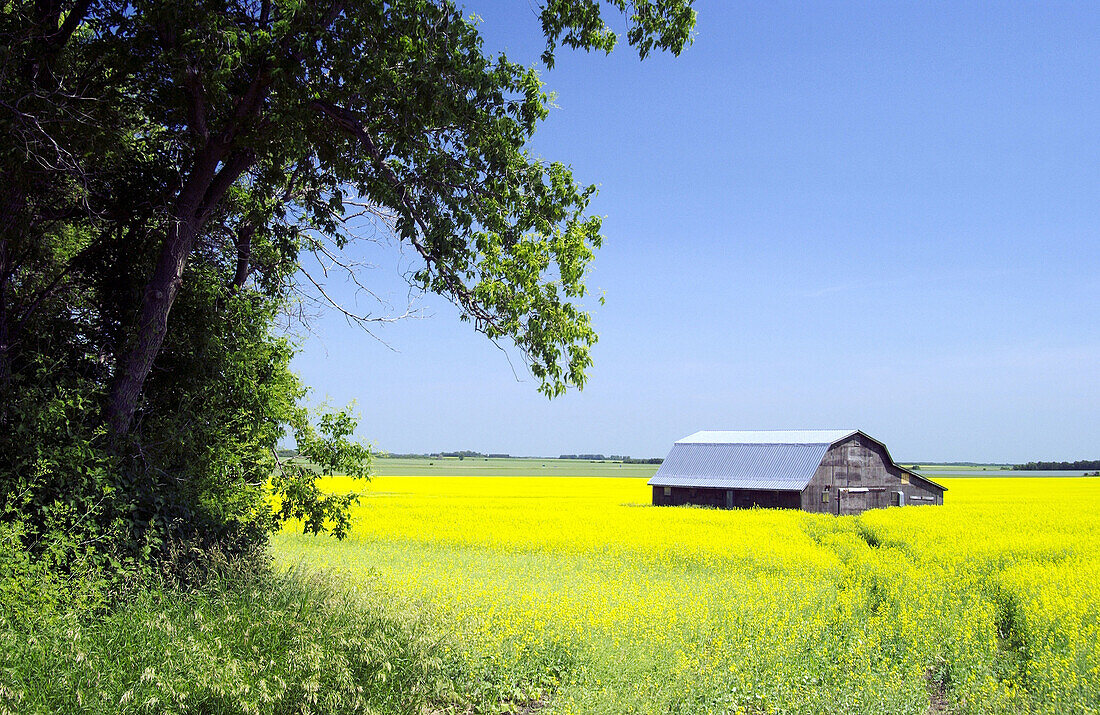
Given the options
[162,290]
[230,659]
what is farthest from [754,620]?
[162,290]

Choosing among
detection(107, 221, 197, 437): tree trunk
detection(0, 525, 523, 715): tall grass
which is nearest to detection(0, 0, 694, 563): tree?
detection(107, 221, 197, 437): tree trunk

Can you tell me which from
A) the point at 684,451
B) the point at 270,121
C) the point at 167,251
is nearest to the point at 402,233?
the point at 270,121

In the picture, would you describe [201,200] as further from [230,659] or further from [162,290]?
[230,659]

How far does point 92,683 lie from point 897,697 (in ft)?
25.5

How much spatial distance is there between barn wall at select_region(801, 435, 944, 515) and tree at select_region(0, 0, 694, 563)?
30.2 metres

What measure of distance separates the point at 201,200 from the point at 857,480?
3663 cm

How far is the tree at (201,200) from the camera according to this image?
9.33m

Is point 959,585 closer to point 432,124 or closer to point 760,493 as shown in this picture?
point 432,124

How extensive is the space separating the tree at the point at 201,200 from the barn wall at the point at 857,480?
99.2ft

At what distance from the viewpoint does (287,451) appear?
512 inches

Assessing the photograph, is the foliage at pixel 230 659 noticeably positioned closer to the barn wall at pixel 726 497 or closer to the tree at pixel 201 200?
the tree at pixel 201 200

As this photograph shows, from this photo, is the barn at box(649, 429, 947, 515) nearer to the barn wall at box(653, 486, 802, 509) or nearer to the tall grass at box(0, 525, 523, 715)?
the barn wall at box(653, 486, 802, 509)

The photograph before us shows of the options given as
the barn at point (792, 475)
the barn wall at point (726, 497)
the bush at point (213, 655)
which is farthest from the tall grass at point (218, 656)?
the barn wall at point (726, 497)

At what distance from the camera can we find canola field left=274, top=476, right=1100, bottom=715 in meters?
7.91
